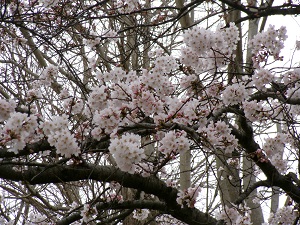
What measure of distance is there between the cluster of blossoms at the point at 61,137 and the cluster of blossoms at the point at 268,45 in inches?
74.2

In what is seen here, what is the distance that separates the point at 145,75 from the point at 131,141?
0.80 metres

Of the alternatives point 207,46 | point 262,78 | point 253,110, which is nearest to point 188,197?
point 253,110

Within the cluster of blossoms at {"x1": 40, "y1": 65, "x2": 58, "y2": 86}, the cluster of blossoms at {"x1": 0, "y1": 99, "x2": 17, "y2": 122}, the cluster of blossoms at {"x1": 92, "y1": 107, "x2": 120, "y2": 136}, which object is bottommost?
the cluster of blossoms at {"x1": 92, "y1": 107, "x2": 120, "y2": 136}

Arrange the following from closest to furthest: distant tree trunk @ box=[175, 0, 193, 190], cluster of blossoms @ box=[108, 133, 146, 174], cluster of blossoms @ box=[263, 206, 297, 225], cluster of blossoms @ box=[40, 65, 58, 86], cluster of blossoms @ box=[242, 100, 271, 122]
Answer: cluster of blossoms @ box=[108, 133, 146, 174] < cluster of blossoms @ box=[242, 100, 271, 122] < cluster of blossoms @ box=[40, 65, 58, 86] < cluster of blossoms @ box=[263, 206, 297, 225] < distant tree trunk @ box=[175, 0, 193, 190]

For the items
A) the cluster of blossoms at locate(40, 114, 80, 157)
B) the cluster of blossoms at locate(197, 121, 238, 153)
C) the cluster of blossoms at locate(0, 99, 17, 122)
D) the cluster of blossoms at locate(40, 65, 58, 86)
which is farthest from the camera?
the cluster of blossoms at locate(40, 65, 58, 86)

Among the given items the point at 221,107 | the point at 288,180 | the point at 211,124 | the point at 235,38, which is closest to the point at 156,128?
the point at 211,124

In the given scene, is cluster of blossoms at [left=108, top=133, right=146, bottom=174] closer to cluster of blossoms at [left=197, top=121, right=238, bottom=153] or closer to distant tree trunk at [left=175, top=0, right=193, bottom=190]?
cluster of blossoms at [left=197, top=121, right=238, bottom=153]

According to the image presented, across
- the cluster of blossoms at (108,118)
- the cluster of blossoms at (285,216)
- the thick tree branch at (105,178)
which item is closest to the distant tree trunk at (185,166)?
the cluster of blossoms at (285,216)

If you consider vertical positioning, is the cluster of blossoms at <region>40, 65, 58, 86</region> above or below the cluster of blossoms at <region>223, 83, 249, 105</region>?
above

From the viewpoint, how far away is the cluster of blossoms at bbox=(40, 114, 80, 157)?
2.42 meters

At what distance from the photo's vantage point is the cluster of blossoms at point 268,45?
133 inches

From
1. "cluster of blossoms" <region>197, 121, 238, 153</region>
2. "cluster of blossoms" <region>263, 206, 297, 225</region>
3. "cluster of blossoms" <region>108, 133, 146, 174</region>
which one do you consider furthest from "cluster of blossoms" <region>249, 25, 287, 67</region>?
"cluster of blossoms" <region>263, 206, 297, 225</region>

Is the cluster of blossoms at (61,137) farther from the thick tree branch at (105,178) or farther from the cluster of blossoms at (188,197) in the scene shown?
the cluster of blossoms at (188,197)

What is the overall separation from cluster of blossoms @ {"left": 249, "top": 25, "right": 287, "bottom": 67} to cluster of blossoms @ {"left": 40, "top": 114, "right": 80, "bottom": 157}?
1.88 m
